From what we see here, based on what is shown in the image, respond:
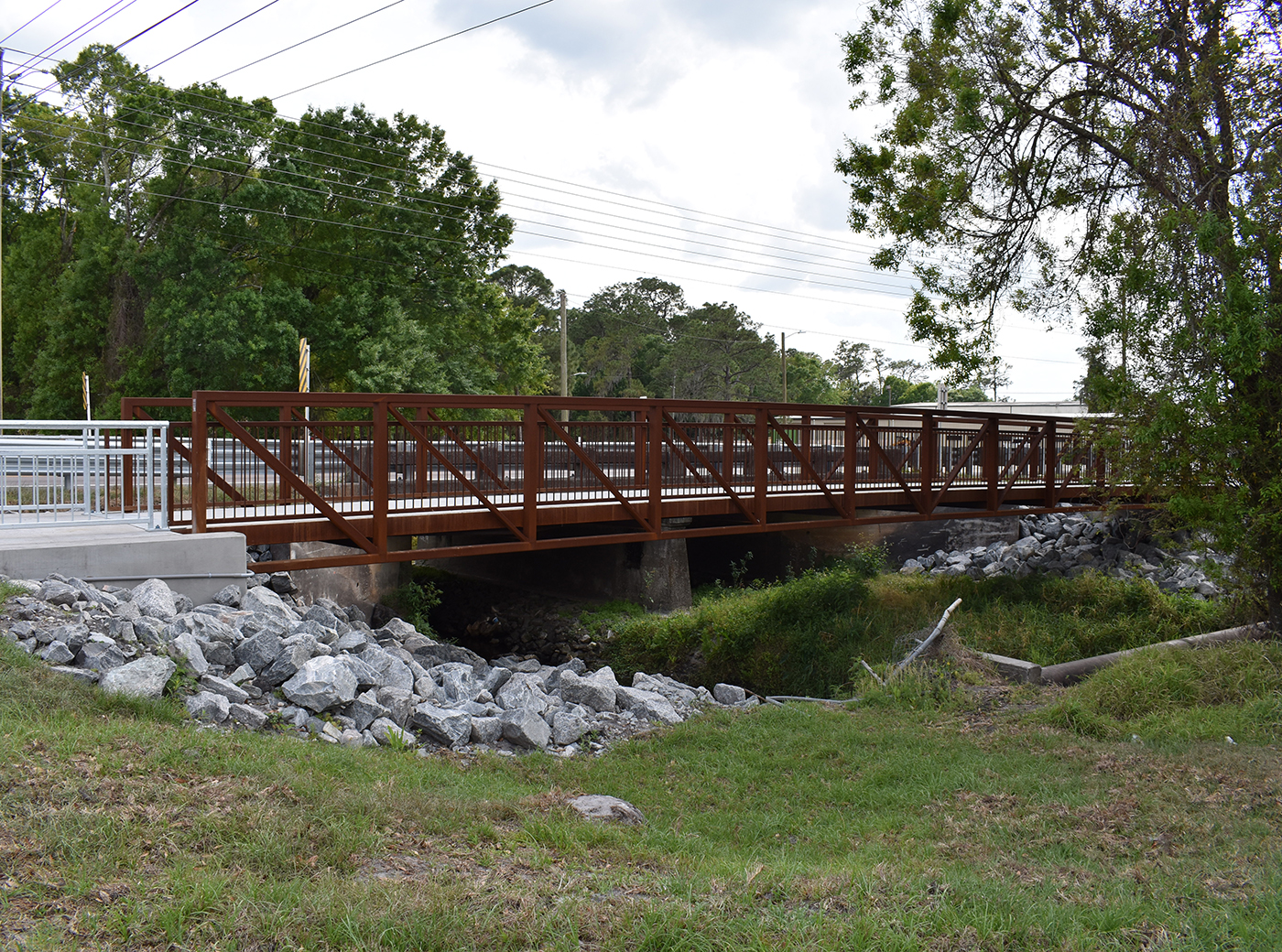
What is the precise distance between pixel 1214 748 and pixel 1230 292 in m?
5.22

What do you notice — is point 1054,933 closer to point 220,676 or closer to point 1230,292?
point 220,676

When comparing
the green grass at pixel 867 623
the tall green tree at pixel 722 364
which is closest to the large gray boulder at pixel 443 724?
the green grass at pixel 867 623

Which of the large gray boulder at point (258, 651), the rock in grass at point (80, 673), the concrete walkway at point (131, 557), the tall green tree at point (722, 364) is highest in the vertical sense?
the tall green tree at point (722, 364)

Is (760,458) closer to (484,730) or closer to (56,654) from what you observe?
(484,730)

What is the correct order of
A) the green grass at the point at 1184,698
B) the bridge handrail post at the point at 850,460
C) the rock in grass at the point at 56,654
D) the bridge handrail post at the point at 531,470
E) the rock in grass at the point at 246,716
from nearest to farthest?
the rock in grass at the point at 56,654 < the rock in grass at the point at 246,716 < the green grass at the point at 1184,698 < the bridge handrail post at the point at 531,470 < the bridge handrail post at the point at 850,460

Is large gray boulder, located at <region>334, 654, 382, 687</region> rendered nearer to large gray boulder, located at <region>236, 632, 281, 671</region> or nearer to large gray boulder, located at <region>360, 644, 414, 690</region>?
large gray boulder, located at <region>360, 644, 414, 690</region>

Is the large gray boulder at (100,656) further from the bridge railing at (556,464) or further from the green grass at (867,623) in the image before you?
the green grass at (867,623)

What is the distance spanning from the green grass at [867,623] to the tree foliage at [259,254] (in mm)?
17218

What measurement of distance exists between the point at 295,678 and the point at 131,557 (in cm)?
270

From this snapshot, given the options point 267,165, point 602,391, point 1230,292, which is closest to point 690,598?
point 1230,292

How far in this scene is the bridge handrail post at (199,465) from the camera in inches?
406

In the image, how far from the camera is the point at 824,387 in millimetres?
78125

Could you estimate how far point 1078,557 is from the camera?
1989 centimetres

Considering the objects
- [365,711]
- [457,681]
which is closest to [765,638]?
[457,681]
